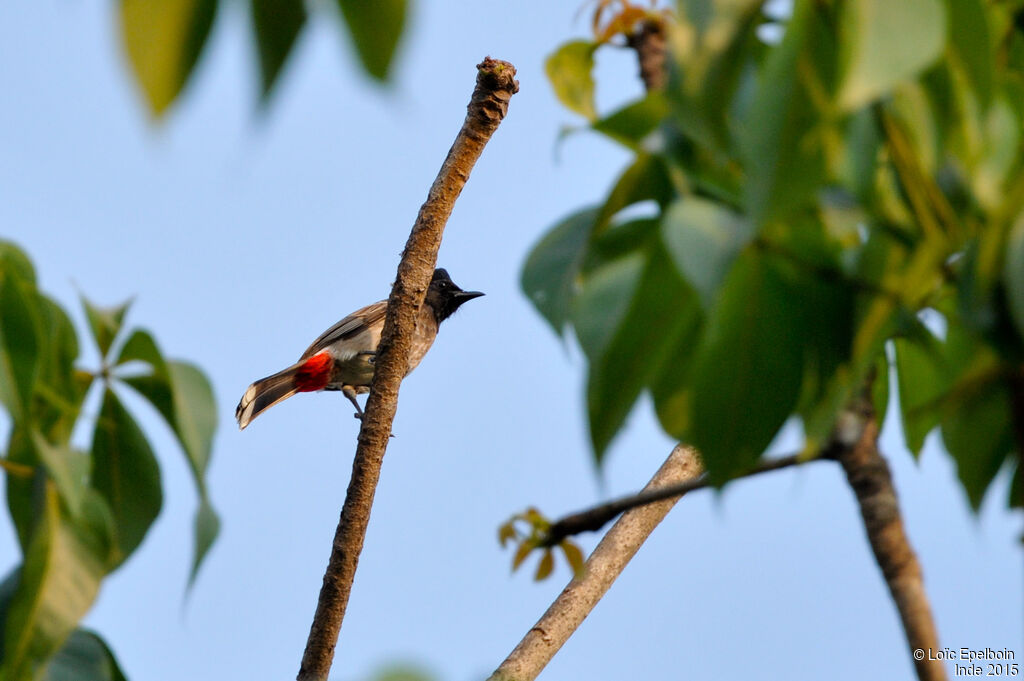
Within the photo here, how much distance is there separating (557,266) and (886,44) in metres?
0.47

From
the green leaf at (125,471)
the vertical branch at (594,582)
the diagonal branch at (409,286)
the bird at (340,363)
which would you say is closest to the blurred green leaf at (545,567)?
the green leaf at (125,471)

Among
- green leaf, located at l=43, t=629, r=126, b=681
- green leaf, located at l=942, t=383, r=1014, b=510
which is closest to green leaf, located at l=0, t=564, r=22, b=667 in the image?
green leaf, located at l=43, t=629, r=126, b=681

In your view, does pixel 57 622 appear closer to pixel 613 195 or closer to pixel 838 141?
pixel 613 195

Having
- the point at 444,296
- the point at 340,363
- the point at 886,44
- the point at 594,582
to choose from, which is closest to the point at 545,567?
the point at 886,44

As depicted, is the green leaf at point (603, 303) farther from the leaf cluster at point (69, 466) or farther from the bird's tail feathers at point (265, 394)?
the bird's tail feathers at point (265, 394)

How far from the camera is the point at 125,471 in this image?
5.26 ft

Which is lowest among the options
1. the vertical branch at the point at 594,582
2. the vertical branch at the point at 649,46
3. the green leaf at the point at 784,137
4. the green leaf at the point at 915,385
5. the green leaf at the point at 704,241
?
the vertical branch at the point at 594,582

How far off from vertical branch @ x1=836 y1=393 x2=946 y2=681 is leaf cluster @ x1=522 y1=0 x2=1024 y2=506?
0.17 feet

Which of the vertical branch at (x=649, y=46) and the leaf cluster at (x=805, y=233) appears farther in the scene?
the vertical branch at (x=649, y=46)

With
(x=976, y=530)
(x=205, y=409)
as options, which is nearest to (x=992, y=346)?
(x=976, y=530)

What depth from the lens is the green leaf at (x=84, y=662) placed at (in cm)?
163

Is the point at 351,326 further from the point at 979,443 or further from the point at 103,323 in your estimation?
the point at 979,443

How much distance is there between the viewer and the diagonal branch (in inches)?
155

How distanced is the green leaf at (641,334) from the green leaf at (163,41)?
550 millimetres
